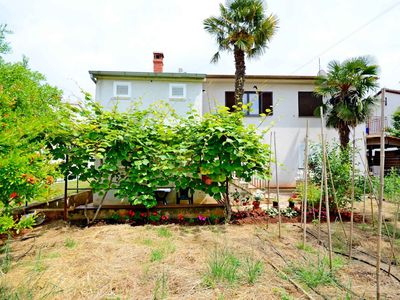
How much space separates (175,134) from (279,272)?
417 centimetres

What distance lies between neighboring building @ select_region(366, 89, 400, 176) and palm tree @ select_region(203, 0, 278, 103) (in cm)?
583

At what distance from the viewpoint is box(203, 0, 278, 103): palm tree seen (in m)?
10.6

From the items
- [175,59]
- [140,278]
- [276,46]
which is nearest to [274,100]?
[276,46]

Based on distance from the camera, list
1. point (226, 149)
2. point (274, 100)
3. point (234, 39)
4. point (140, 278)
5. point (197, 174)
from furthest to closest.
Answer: point (274, 100), point (234, 39), point (197, 174), point (226, 149), point (140, 278)

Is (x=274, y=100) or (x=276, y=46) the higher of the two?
(x=276, y=46)

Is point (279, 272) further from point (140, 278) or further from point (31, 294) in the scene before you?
point (31, 294)

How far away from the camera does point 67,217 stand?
671cm

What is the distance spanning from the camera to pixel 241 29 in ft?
35.4

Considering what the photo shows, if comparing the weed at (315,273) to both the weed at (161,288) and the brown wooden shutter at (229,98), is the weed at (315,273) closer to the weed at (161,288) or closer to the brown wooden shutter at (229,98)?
the weed at (161,288)

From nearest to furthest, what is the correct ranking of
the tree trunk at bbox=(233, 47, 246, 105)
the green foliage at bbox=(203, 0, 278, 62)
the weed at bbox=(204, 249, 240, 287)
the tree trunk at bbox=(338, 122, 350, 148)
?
the weed at bbox=(204, 249, 240, 287) < the green foliage at bbox=(203, 0, 278, 62) < the tree trunk at bbox=(233, 47, 246, 105) < the tree trunk at bbox=(338, 122, 350, 148)

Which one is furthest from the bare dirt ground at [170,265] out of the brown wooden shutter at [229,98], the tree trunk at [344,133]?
the brown wooden shutter at [229,98]

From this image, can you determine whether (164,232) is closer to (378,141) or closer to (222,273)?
(222,273)

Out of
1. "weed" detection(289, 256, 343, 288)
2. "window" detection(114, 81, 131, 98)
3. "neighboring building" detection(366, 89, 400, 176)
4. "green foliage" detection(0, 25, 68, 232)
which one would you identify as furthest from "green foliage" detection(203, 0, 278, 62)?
"weed" detection(289, 256, 343, 288)

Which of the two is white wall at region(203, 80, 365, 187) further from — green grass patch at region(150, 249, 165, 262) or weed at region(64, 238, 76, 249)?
green grass patch at region(150, 249, 165, 262)
